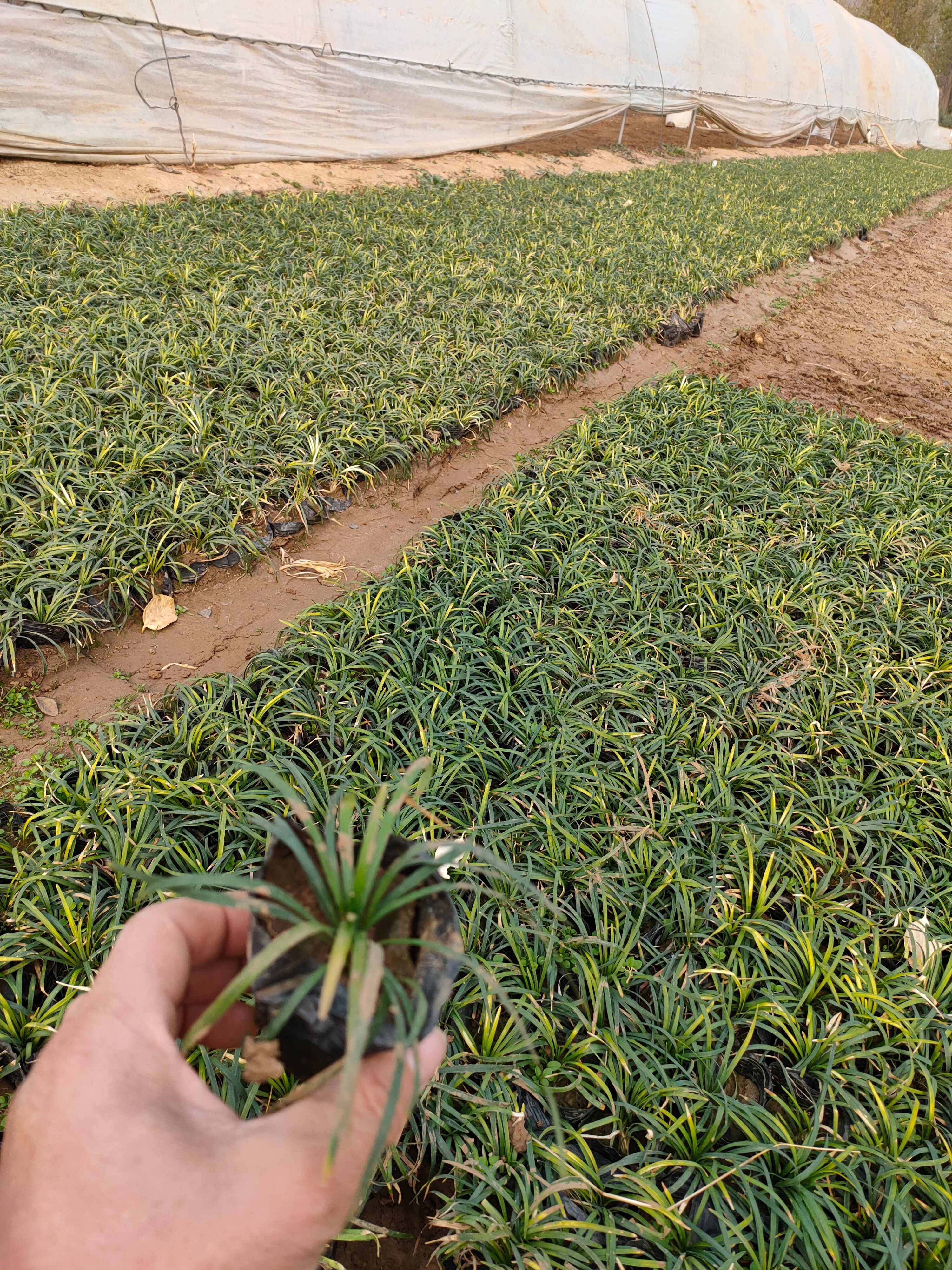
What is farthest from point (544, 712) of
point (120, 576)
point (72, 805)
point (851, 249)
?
point (851, 249)

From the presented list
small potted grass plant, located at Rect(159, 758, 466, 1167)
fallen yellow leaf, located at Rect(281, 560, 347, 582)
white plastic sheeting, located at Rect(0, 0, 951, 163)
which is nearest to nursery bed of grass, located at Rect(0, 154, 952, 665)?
fallen yellow leaf, located at Rect(281, 560, 347, 582)

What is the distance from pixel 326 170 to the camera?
9.89 m

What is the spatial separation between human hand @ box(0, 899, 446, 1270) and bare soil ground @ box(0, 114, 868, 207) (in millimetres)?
A: 8333

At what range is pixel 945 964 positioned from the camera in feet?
7.13

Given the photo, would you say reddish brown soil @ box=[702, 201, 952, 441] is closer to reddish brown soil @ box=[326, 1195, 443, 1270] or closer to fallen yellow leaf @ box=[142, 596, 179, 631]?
fallen yellow leaf @ box=[142, 596, 179, 631]

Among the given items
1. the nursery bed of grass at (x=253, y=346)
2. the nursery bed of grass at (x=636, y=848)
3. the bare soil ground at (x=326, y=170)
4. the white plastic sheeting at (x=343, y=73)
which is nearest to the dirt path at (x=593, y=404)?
the nursery bed of grass at (x=253, y=346)

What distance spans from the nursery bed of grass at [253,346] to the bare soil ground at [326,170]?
32.9 inches

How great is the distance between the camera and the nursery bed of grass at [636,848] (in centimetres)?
159

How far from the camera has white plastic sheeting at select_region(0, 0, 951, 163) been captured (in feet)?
24.6

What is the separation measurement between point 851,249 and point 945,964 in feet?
41.8

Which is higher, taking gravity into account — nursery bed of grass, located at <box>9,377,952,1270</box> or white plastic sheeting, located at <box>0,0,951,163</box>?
white plastic sheeting, located at <box>0,0,951,163</box>

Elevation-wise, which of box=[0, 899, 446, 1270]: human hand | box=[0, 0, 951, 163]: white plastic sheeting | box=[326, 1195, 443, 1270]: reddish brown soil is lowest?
box=[326, 1195, 443, 1270]: reddish brown soil

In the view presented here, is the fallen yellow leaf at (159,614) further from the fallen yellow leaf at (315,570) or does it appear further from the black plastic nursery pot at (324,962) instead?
the black plastic nursery pot at (324,962)

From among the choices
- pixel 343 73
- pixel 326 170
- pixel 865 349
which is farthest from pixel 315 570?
pixel 343 73
